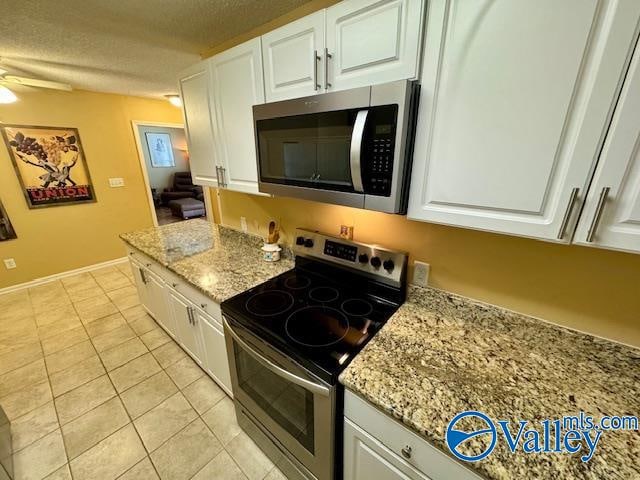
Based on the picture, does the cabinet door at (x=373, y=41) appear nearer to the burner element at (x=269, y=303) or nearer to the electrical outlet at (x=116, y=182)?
the burner element at (x=269, y=303)

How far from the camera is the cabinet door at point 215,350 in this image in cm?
152

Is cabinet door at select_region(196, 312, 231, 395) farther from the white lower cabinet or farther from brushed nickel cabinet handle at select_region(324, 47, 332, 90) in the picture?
brushed nickel cabinet handle at select_region(324, 47, 332, 90)

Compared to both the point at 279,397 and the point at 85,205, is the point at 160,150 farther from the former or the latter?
the point at 279,397

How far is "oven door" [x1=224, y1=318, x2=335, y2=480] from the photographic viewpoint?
3.16 ft

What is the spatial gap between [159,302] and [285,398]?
158 cm

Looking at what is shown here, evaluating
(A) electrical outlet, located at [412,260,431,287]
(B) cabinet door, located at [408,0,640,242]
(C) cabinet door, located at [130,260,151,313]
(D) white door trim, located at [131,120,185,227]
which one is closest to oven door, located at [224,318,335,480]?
(A) electrical outlet, located at [412,260,431,287]

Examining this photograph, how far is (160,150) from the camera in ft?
23.6

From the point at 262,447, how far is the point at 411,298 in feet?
3.82

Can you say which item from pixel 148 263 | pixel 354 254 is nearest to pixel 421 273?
pixel 354 254

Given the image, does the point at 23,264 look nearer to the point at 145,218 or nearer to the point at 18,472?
the point at 145,218

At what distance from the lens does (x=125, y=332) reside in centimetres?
245

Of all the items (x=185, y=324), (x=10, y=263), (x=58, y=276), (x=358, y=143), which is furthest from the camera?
(x=58, y=276)

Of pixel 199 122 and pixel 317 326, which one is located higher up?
pixel 199 122

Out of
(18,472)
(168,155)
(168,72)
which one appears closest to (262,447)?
(18,472)
